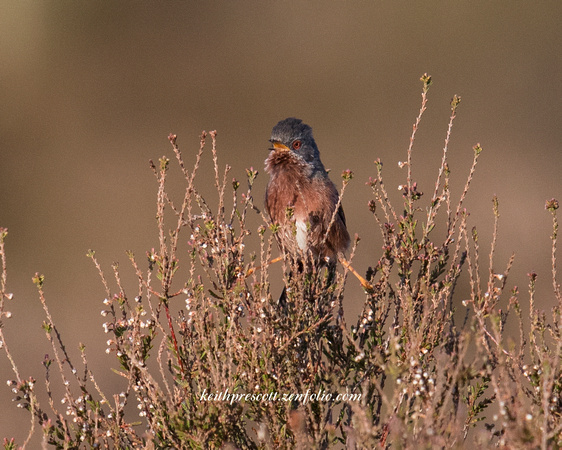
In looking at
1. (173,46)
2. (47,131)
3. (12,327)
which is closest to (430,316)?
(12,327)

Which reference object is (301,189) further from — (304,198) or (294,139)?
(294,139)

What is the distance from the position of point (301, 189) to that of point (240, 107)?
9857mm

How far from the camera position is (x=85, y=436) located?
3309mm

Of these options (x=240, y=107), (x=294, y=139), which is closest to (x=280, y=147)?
(x=294, y=139)

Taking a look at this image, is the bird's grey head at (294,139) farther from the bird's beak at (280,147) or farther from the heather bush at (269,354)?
the heather bush at (269,354)

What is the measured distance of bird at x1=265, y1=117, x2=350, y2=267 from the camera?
4930 mm

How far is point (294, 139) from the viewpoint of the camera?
520 cm

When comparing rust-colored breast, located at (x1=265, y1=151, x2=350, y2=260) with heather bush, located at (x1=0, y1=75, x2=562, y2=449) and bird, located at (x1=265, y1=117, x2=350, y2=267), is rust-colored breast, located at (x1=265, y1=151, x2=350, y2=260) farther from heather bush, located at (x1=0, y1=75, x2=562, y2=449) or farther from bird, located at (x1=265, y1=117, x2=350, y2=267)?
heather bush, located at (x1=0, y1=75, x2=562, y2=449)

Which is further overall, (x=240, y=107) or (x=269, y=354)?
(x=240, y=107)

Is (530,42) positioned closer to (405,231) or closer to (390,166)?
(390,166)

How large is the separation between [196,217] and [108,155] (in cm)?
1055

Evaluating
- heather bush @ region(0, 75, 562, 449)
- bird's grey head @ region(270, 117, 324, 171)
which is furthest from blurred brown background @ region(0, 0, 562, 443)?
heather bush @ region(0, 75, 562, 449)

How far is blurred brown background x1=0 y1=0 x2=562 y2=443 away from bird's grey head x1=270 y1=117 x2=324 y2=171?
439 centimetres

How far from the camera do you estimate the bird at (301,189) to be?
16.2 feet
